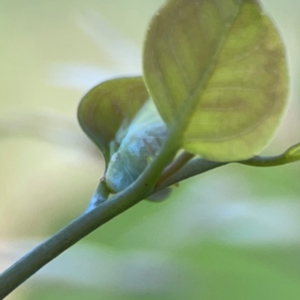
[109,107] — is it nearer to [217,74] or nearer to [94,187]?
[217,74]

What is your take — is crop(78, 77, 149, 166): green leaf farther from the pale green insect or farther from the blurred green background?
the blurred green background

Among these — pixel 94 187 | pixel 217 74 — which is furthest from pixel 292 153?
pixel 94 187

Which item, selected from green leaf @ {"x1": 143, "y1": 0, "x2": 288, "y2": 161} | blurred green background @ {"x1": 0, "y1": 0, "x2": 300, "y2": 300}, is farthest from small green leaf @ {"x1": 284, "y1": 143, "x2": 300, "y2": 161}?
blurred green background @ {"x1": 0, "y1": 0, "x2": 300, "y2": 300}

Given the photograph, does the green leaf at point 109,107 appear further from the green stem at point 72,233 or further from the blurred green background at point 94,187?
the blurred green background at point 94,187

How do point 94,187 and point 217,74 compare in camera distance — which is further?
point 94,187

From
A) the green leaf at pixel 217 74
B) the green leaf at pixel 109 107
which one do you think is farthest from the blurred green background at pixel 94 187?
the green leaf at pixel 217 74

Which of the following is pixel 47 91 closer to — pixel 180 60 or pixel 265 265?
pixel 265 265
